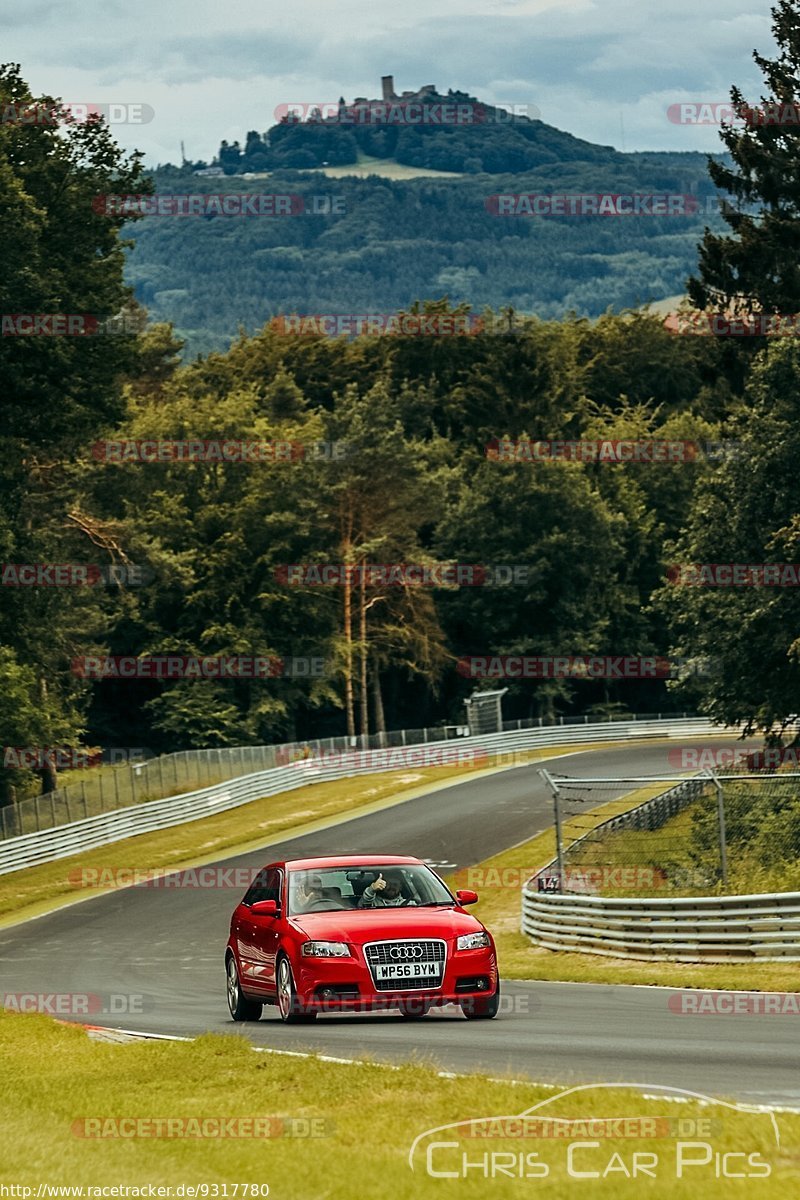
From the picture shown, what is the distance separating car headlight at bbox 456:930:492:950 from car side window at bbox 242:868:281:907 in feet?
6.85

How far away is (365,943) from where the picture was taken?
51.1 feet

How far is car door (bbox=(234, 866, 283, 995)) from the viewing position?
16.6 meters

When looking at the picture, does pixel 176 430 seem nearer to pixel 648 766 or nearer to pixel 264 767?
pixel 264 767

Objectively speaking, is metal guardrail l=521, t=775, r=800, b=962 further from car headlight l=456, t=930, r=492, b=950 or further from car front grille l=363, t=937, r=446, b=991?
car front grille l=363, t=937, r=446, b=991

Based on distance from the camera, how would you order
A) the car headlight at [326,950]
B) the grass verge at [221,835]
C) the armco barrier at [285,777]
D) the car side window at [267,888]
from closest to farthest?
the car headlight at [326,950] → the car side window at [267,888] → the grass verge at [221,835] → the armco barrier at [285,777]

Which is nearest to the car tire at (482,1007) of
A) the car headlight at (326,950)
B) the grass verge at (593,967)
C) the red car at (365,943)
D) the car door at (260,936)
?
the red car at (365,943)

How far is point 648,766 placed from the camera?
62.9 meters

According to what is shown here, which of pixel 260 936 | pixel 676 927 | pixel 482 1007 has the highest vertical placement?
pixel 260 936

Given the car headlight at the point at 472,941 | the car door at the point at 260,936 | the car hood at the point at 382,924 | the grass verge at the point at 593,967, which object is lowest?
the grass verge at the point at 593,967

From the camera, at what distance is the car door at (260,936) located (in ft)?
54.4

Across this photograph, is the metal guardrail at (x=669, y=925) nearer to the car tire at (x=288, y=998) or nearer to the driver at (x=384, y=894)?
the driver at (x=384, y=894)

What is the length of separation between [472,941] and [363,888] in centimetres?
149

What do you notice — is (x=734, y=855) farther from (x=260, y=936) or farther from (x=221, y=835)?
(x=221, y=835)

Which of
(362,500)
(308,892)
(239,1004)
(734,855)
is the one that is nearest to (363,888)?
(308,892)
